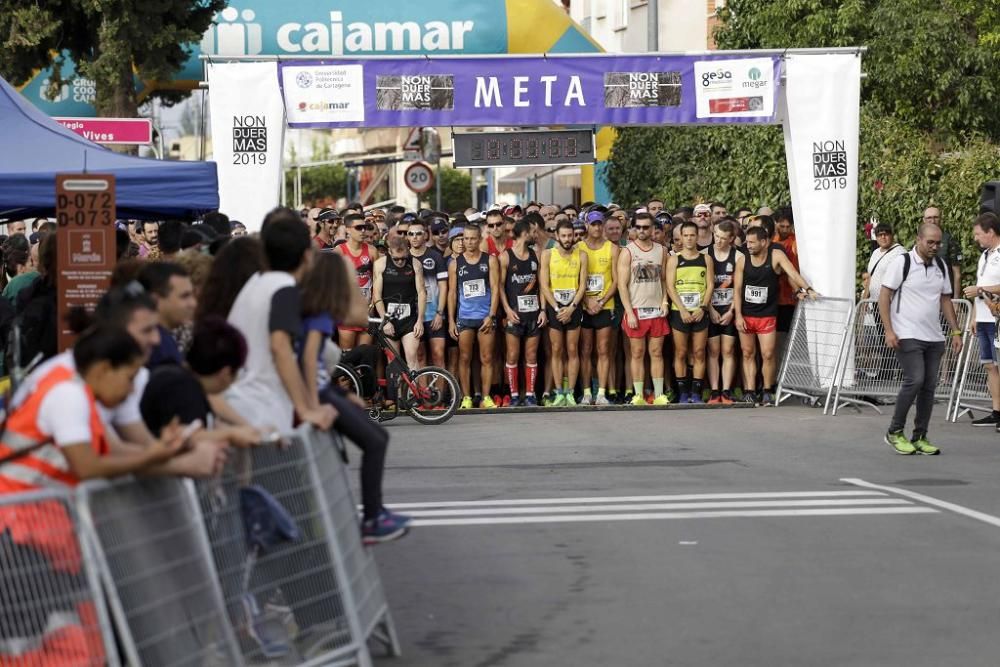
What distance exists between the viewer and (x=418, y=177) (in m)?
36.7

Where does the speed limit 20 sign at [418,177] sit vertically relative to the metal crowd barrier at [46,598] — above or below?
above

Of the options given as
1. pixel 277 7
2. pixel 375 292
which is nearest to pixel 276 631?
pixel 375 292

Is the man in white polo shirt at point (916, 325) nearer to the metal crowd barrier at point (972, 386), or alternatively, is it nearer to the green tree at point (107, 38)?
the metal crowd barrier at point (972, 386)

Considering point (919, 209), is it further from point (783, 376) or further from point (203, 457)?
point (203, 457)

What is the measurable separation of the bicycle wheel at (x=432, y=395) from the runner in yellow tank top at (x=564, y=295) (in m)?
1.68

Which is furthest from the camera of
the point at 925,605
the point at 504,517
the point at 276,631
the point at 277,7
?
the point at 277,7

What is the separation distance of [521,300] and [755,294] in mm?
2487

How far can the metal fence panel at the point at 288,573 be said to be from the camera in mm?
6598

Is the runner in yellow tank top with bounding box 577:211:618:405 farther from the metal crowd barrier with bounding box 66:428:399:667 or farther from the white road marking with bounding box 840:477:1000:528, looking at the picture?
the metal crowd barrier with bounding box 66:428:399:667

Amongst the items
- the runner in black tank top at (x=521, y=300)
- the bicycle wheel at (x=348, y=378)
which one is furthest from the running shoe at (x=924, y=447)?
the bicycle wheel at (x=348, y=378)

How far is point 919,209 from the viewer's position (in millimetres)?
22281

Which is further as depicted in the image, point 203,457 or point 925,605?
point 925,605

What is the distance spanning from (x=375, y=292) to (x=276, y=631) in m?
12.0

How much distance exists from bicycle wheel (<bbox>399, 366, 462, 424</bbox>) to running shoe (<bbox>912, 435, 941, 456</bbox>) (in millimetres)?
4866
